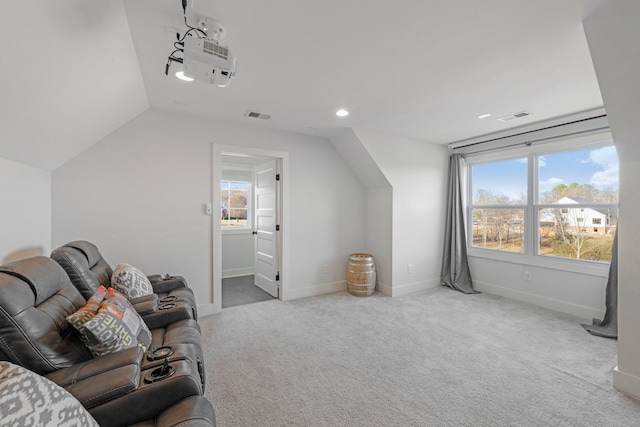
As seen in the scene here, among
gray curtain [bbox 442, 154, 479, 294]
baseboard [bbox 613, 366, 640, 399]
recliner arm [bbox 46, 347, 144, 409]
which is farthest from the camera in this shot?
gray curtain [bbox 442, 154, 479, 294]

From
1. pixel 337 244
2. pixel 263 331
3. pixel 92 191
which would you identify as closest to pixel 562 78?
pixel 337 244

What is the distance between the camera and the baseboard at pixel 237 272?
5574mm

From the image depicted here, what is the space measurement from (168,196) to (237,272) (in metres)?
2.77

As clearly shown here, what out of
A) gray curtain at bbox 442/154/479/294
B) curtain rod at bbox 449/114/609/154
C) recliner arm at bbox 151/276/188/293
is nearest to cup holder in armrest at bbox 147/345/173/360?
recliner arm at bbox 151/276/188/293

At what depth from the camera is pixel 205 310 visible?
3514 millimetres

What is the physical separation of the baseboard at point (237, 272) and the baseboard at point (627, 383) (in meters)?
4.99

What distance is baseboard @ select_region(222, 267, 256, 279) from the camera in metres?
5.57

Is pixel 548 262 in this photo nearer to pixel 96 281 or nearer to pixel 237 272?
pixel 96 281

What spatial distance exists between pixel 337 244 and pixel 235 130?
2.23m

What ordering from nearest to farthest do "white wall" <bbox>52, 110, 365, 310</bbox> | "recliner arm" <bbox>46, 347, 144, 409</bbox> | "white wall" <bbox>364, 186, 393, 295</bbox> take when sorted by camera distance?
1. "recliner arm" <bbox>46, 347, 144, 409</bbox>
2. "white wall" <bbox>52, 110, 365, 310</bbox>
3. "white wall" <bbox>364, 186, 393, 295</bbox>

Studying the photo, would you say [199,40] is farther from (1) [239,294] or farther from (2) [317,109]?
(1) [239,294]

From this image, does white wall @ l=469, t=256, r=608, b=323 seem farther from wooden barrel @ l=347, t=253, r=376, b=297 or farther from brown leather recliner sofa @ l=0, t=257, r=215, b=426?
brown leather recliner sofa @ l=0, t=257, r=215, b=426

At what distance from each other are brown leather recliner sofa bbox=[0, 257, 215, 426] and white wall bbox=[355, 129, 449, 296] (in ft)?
11.2

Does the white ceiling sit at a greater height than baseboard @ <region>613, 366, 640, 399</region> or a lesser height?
greater
